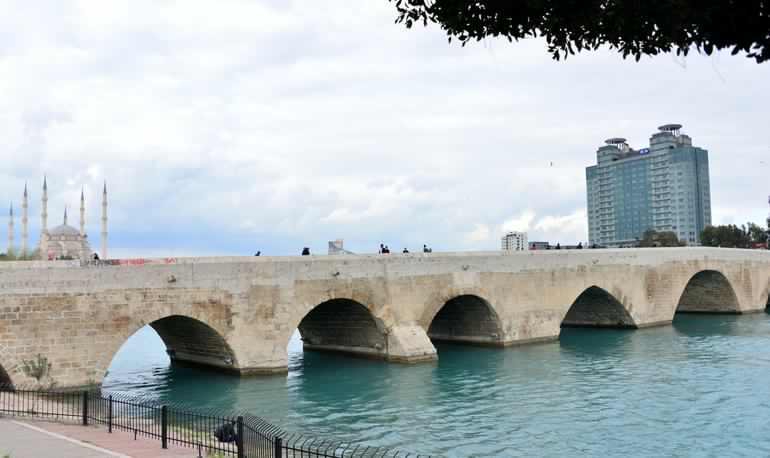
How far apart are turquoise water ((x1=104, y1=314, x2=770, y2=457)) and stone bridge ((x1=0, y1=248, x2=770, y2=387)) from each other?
1034 millimetres

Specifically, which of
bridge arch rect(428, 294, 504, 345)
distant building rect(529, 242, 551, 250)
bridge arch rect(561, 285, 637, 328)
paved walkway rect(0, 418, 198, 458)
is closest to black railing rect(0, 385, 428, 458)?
paved walkway rect(0, 418, 198, 458)

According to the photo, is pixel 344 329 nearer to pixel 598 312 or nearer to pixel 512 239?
pixel 598 312

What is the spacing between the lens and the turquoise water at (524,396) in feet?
50.4

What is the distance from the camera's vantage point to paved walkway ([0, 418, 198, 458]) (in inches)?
447

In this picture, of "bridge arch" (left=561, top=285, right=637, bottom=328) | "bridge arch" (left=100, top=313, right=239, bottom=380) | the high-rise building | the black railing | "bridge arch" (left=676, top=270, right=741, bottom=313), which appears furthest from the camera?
the high-rise building

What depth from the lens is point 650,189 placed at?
397ft

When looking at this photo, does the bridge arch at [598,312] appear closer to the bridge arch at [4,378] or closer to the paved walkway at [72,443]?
the bridge arch at [4,378]

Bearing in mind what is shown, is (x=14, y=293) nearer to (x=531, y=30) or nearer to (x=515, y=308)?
(x=531, y=30)

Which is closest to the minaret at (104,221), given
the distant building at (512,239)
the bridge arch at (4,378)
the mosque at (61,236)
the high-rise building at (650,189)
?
the mosque at (61,236)

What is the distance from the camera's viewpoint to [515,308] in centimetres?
3072

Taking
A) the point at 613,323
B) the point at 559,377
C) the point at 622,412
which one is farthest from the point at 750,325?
the point at 622,412

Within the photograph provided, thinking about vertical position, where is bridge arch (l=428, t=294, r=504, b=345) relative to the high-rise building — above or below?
below

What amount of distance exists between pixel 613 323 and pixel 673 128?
317 ft

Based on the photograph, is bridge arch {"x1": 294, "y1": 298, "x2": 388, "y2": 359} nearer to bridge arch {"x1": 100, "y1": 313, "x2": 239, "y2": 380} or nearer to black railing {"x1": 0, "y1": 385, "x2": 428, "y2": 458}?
bridge arch {"x1": 100, "y1": 313, "x2": 239, "y2": 380}
